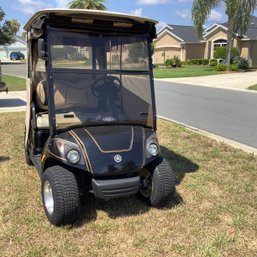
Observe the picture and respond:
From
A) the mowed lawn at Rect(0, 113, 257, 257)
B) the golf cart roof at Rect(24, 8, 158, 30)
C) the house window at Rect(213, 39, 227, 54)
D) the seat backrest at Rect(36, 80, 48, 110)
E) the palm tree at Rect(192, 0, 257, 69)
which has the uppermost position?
the palm tree at Rect(192, 0, 257, 69)

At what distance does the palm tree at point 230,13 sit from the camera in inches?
926

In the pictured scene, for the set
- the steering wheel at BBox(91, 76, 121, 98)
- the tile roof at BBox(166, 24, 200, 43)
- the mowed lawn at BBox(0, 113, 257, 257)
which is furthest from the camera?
the tile roof at BBox(166, 24, 200, 43)

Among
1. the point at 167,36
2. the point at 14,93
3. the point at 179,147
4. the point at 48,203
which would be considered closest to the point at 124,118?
the point at 48,203

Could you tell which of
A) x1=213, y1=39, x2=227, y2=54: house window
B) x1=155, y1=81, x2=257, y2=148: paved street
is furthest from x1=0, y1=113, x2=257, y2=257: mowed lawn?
x1=213, y1=39, x2=227, y2=54: house window

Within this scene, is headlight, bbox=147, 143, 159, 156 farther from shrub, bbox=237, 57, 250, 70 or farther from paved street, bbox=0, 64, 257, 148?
shrub, bbox=237, 57, 250, 70

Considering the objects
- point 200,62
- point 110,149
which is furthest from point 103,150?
point 200,62

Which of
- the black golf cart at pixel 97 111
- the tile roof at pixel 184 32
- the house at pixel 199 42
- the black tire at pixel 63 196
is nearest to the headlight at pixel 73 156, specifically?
the black golf cart at pixel 97 111

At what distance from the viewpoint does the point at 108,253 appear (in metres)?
2.95

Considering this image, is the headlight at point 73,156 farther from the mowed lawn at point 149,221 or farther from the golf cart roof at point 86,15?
the golf cart roof at point 86,15

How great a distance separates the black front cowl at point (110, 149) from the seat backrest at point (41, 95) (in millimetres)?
964

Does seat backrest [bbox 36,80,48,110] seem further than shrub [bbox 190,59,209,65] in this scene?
No

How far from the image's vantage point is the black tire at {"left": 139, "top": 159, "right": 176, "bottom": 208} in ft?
11.4

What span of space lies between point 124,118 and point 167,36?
3906 cm

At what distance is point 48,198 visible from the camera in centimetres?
346
